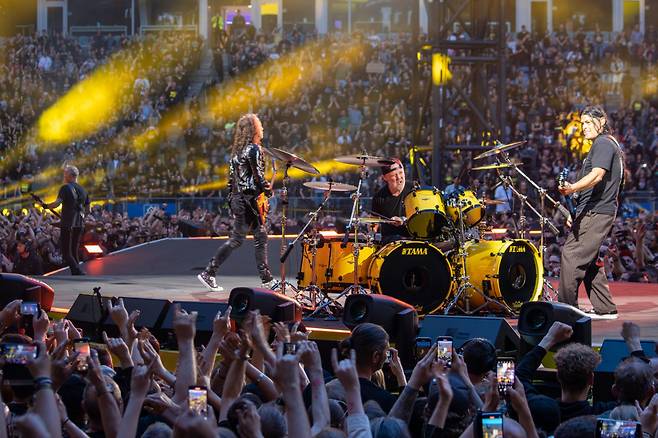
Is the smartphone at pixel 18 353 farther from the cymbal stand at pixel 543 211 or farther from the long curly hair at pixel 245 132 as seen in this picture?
the long curly hair at pixel 245 132

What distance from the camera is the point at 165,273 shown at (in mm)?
12938

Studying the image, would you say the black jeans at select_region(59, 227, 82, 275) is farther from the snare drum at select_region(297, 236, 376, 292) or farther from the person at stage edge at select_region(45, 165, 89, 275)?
the snare drum at select_region(297, 236, 376, 292)

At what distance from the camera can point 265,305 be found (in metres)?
7.23

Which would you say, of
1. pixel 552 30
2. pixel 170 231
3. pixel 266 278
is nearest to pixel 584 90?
pixel 552 30

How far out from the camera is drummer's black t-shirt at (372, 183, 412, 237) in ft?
30.8

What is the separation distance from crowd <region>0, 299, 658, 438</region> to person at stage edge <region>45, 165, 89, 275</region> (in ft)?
23.8

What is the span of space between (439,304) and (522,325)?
2413 mm

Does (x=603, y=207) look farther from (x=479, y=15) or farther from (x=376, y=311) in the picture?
(x=479, y=15)

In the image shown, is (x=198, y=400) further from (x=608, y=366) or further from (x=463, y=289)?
(x=463, y=289)

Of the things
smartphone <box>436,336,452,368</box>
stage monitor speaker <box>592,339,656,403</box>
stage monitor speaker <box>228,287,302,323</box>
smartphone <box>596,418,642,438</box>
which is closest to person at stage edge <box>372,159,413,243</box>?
stage monitor speaker <box>228,287,302,323</box>

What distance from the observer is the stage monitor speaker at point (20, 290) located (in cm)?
785

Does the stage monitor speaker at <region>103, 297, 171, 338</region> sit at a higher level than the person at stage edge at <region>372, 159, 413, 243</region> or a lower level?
lower

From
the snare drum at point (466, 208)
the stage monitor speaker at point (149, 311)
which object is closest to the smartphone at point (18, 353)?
the stage monitor speaker at point (149, 311)

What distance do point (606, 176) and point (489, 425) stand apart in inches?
220
